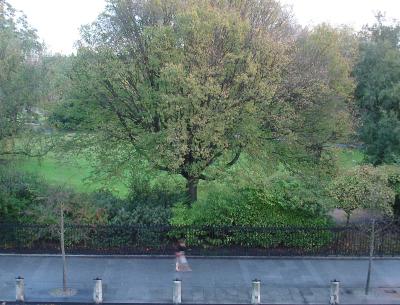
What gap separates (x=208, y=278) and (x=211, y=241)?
8.82 feet

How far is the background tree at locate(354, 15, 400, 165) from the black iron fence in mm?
5072

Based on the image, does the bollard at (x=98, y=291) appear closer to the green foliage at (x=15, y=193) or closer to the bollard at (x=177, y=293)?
the bollard at (x=177, y=293)

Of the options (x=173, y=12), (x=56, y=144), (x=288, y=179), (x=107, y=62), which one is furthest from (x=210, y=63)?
(x=56, y=144)

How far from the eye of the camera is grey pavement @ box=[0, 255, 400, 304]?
16.6 metres

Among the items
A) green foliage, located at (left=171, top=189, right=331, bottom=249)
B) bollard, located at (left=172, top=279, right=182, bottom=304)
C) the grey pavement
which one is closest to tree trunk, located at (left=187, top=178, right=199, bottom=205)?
green foliage, located at (left=171, top=189, right=331, bottom=249)

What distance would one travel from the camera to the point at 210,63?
800 inches

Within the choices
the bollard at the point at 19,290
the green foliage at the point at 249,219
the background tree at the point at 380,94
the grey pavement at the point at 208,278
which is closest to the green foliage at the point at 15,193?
the grey pavement at the point at 208,278

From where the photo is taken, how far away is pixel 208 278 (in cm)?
1812

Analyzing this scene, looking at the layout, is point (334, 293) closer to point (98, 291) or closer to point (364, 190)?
point (364, 190)

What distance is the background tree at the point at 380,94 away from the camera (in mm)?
25203

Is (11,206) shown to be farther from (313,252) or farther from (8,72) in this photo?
(313,252)

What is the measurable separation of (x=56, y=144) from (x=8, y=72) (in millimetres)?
3540

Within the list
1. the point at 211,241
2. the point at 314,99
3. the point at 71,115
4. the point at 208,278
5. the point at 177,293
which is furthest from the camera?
the point at 314,99

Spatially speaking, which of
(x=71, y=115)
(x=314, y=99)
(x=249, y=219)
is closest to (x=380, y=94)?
(x=314, y=99)
